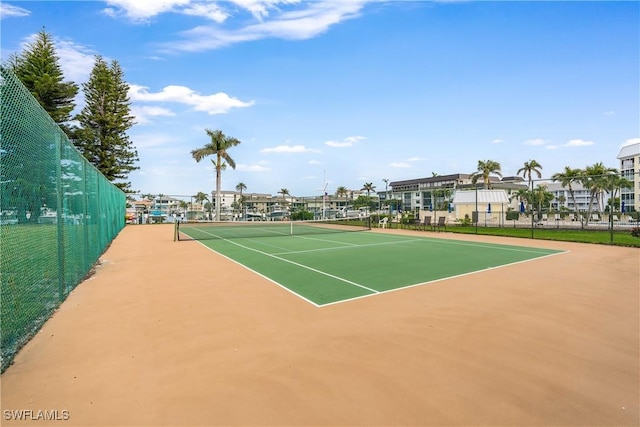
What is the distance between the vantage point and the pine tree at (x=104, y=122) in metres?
26.8

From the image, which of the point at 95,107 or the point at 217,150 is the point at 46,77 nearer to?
the point at 95,107

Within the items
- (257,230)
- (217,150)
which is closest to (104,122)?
(217,150)

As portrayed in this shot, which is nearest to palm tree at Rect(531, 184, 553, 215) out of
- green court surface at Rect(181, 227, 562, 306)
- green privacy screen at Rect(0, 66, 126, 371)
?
green court surface at Rect(181, 227, 562, 306)

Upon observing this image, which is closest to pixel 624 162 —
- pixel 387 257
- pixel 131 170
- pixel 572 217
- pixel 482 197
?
pixel 482 197

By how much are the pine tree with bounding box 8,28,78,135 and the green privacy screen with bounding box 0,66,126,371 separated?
2206 cm

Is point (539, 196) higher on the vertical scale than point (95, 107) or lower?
lower

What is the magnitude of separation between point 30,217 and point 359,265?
6383 millimetres

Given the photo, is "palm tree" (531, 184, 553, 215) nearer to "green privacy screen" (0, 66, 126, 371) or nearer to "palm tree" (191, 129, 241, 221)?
"green privacy screen" (0, 66, 126, 371)

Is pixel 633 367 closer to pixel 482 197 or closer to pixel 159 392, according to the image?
pixel 159 392

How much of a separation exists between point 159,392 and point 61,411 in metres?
0.62

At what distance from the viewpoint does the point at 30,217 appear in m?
3.85

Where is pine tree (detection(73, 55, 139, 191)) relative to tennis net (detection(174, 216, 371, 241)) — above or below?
above

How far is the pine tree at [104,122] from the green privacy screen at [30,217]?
25.2m

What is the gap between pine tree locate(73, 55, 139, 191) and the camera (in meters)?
26.8
